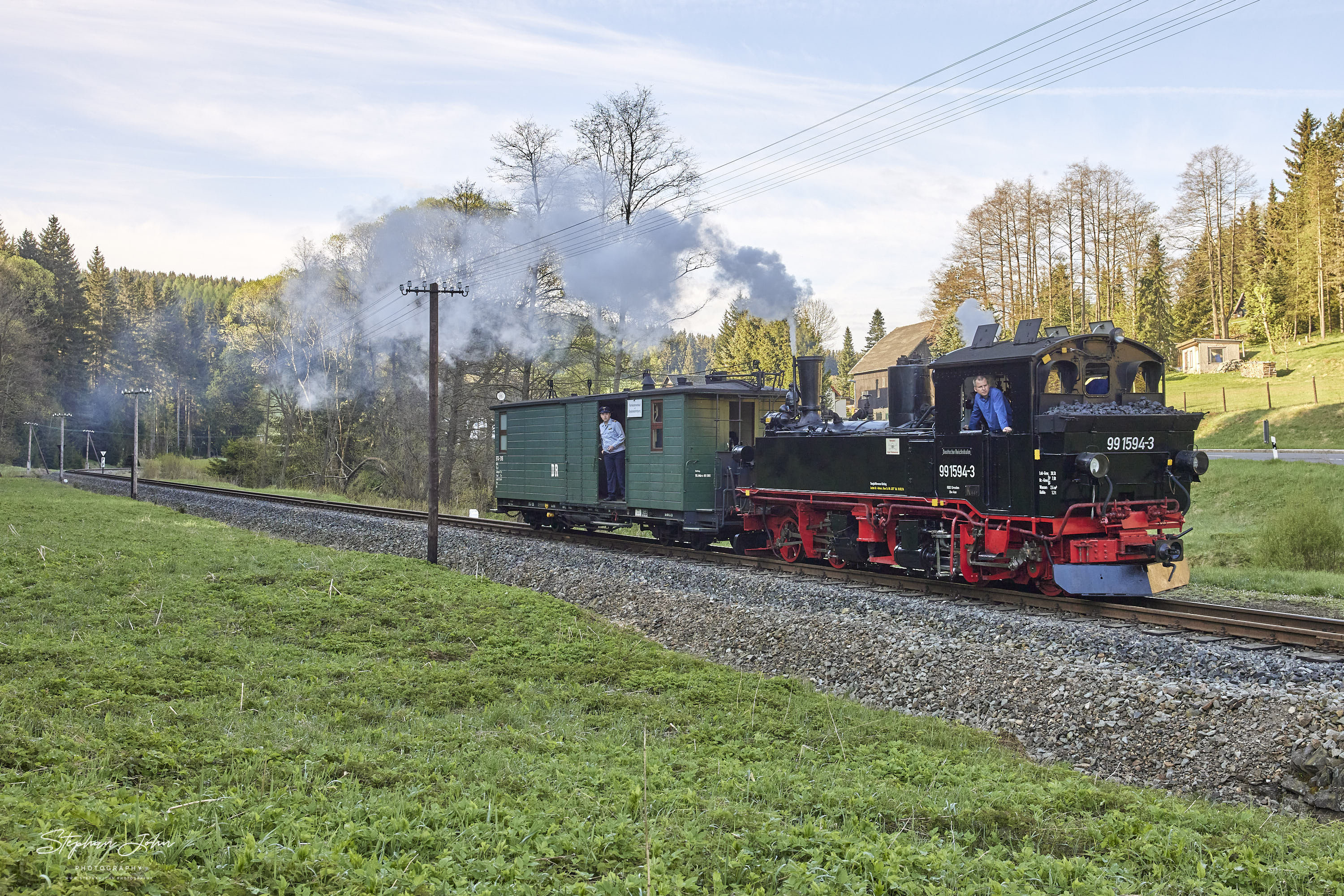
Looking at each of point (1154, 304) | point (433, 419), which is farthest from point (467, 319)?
point (1154, 304)

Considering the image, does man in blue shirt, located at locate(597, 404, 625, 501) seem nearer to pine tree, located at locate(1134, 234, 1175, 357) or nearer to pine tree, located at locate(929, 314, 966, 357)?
pine tree, located at locate(929, 314, 966, 357)

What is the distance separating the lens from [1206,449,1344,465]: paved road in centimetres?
2717

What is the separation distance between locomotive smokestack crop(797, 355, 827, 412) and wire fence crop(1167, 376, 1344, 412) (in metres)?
27.4

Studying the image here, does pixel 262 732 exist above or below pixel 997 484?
below

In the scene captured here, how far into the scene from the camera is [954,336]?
46.8 meters

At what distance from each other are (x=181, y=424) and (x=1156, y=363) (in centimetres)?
9293

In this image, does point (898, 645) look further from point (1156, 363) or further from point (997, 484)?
point (1156, 363)

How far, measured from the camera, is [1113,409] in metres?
11.3

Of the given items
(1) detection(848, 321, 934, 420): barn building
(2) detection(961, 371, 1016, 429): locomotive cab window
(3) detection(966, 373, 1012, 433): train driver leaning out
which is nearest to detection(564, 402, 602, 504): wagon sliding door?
(2) detection(961, 371, 1016, 429): locomotive cab window

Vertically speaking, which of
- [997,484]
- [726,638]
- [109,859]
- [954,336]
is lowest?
[726,638]

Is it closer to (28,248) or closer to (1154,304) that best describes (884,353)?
(1154,304)

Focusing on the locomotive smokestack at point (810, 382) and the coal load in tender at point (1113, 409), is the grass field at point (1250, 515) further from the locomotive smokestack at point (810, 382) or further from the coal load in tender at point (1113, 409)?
the locomotive smokestack at point (810, 382)

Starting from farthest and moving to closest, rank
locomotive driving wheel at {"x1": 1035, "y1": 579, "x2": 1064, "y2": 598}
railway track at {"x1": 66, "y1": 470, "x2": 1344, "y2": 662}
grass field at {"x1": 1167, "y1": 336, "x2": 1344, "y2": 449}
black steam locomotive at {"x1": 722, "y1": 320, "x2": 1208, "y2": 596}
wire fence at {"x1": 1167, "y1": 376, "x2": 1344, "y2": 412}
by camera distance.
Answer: wire fence at {"x1": 1167, "y1": 376, "x2": 1344, "y2": 412} < grass field at {"x1": 1167, "y1": 336, "x2": 1344, "y2": 449} < locomotive driving wheel at {"x1": 1035, "y1": 579, "x2": 1064, "y2": 598} < black steam locomotive at {"x1": 722, "y1": 320, "x2": 1208, "y2": 596} < railway track at {"x1": 66, "y1": 470, "x2": 1344, "y2": 662}

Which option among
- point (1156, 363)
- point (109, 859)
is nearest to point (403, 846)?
point (109, 859)
